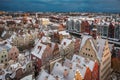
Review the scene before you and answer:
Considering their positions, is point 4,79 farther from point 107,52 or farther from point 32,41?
point 32,41

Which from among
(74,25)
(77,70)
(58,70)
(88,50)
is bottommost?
(58,70)

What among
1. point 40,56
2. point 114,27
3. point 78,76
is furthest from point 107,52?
point 114,27

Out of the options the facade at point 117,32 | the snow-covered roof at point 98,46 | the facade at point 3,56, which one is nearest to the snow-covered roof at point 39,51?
the facade at point 3,56

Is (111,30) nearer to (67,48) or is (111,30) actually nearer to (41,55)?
(67,48)

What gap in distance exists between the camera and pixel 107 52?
46.9 meters

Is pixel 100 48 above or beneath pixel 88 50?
above

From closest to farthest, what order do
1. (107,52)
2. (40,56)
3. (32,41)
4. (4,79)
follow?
(4,79)
(107,52)
(40,56)
(32,41)

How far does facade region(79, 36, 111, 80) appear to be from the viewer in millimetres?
44281

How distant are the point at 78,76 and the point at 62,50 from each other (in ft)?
86.2

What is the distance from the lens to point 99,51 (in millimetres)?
45031

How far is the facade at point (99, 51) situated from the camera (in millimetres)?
44281

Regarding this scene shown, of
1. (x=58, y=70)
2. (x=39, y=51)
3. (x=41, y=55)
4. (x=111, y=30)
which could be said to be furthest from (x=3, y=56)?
(x=111, y=30)

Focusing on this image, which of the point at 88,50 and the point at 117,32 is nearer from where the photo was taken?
the point at 88,50

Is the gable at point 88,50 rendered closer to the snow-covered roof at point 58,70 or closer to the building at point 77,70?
the building at point 77,70
